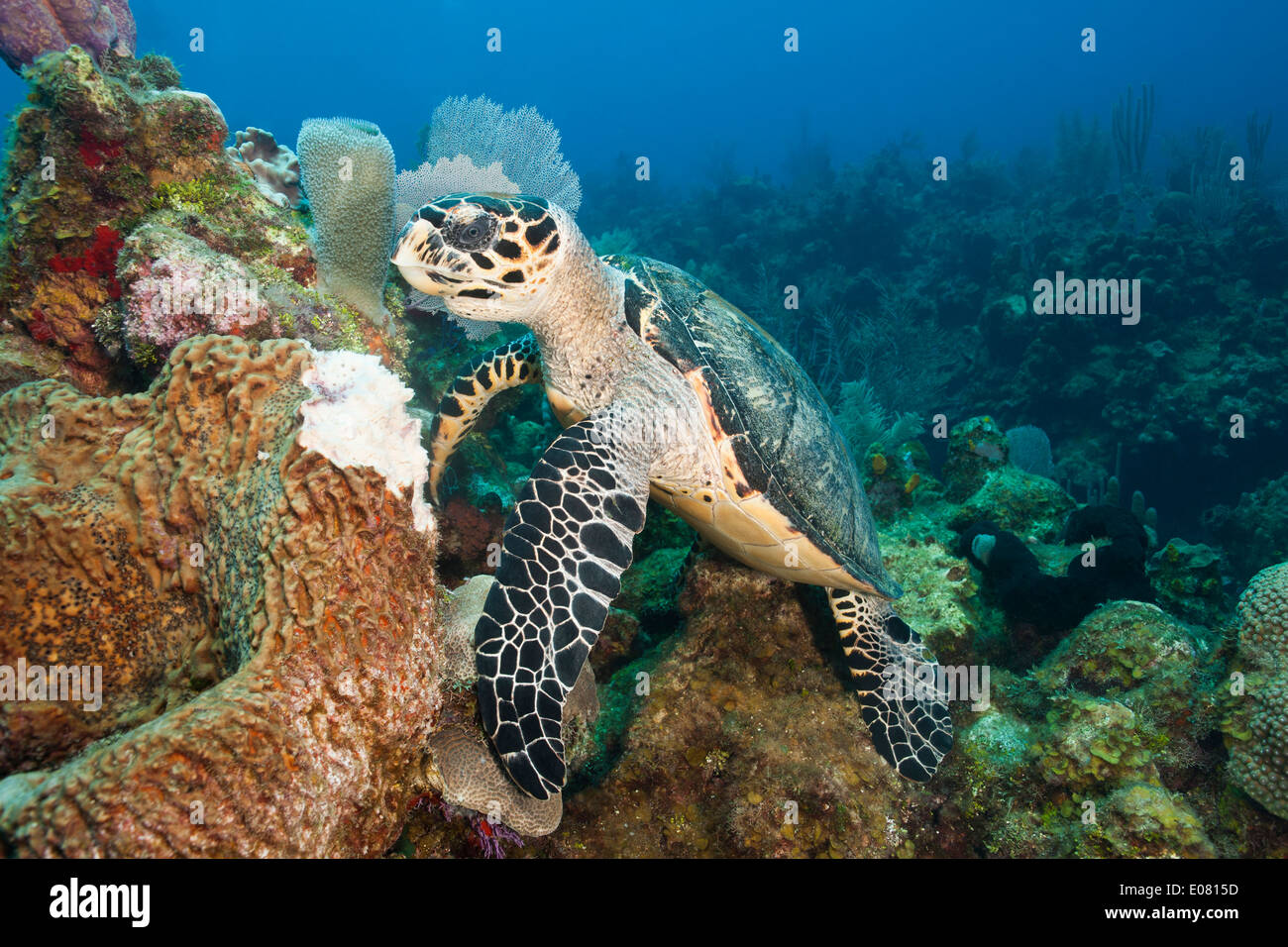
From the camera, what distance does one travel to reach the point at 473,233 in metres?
2.84

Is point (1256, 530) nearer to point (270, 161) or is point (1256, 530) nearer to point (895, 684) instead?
point (895, 684)

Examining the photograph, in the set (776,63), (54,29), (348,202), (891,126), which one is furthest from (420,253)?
(776,63)

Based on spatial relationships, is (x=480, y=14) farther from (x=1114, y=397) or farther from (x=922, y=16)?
(x=1114, y=397)

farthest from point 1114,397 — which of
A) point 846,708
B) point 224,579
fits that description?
point 224,579

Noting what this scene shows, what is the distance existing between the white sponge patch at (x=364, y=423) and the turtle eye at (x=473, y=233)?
1.01m

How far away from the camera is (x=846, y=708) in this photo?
3.37 metres

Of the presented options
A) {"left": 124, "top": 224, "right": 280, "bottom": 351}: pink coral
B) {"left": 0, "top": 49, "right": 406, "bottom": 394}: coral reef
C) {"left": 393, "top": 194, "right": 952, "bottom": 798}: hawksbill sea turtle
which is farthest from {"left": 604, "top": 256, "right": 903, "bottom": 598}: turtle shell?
{"left": 124, "top": 224, "right": 280, "bottom": 351}: pink coral

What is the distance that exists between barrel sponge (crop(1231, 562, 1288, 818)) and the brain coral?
376 centimetres

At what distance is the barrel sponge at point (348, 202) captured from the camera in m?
3.62

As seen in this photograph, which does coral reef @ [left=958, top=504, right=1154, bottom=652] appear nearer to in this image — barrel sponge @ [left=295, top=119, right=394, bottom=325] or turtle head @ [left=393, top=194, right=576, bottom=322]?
turtle head @ [left=393, top=194, right=576, bottom=322]

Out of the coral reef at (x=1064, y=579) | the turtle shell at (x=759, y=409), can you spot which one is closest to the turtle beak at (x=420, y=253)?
the turtle shell at (x=759, y=409)

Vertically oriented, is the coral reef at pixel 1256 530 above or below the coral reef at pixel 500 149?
below

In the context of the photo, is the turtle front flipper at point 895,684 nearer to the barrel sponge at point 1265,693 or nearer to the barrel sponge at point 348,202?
the barrel sponge at point 1265,693

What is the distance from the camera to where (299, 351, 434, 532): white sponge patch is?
6.07 feet
